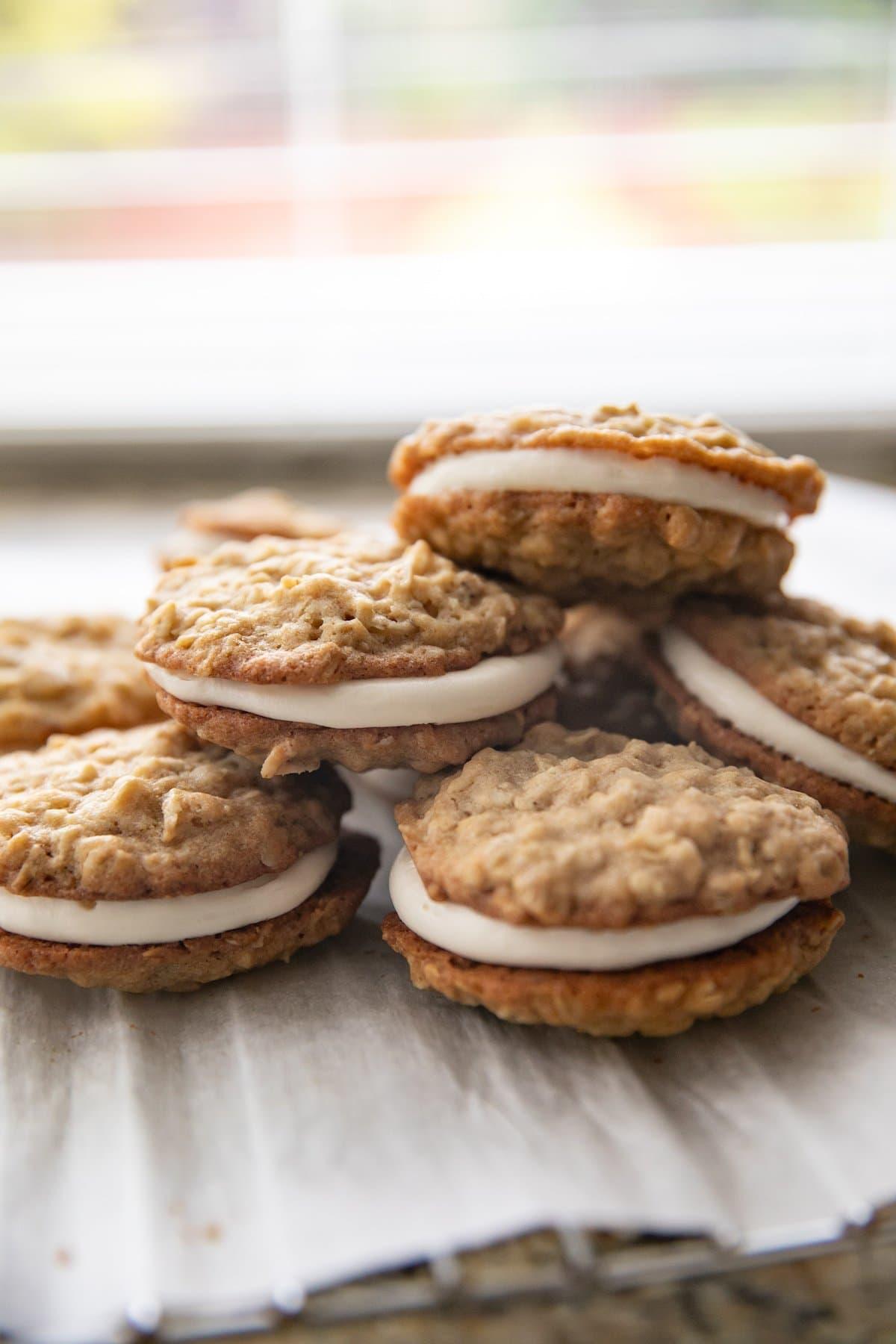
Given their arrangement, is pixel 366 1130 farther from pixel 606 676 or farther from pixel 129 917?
pixel 606 676

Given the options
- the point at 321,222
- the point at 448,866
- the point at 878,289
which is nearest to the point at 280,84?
the point at 321,222

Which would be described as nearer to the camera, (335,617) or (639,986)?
(639,986)

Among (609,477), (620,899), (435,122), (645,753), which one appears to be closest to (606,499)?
(609,477)

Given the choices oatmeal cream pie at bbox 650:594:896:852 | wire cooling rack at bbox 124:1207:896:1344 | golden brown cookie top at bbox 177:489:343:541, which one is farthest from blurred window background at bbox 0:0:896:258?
wire cooling rack at bbox 124:1207:896:1344

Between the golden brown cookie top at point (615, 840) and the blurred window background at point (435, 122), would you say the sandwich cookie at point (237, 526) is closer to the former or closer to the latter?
the golden brown cookie top at point (615, 840)

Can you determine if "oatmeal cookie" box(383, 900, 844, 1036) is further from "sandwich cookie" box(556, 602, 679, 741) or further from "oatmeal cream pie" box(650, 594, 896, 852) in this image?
"sandwich cookie" box(556, 602, 679, 741)

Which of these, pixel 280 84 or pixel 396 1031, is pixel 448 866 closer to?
pixel 396 1031

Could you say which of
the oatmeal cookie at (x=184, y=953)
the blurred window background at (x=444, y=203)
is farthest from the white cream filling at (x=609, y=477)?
the blurred window background at (x=444, y=203)
